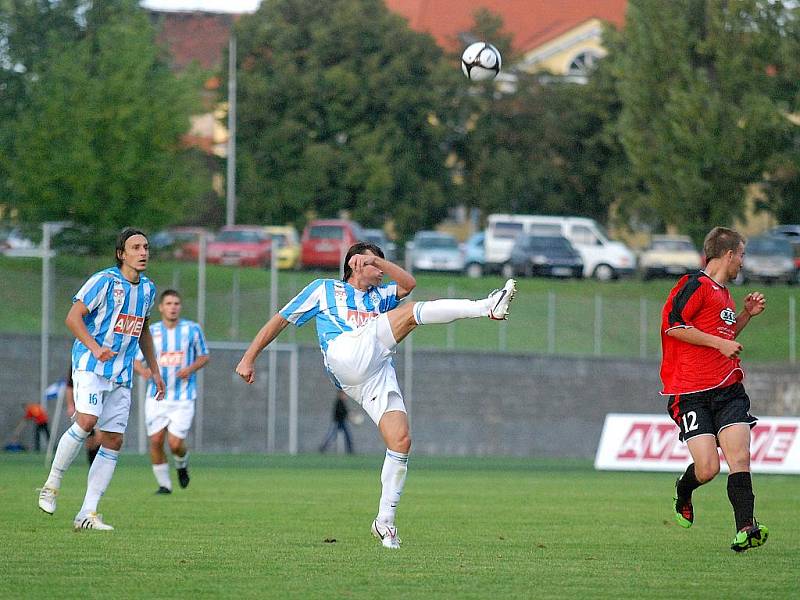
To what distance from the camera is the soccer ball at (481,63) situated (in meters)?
18.7

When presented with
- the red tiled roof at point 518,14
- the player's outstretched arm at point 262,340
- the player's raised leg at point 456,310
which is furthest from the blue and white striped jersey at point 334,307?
the red tiled roof at point 518,14

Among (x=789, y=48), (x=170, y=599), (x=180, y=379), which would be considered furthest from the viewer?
(x=789, y=48)

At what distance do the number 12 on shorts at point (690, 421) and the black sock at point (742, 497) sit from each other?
0.44m

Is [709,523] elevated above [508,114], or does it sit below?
below

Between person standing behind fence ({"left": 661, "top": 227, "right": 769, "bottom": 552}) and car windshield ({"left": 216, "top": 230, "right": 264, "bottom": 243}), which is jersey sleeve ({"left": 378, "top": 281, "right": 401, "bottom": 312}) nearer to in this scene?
person standing behind fence ({"left": 661, "top": 227, "right": 769, "bottom": 552})

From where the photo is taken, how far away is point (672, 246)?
48250 mm

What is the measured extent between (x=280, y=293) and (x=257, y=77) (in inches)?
1216

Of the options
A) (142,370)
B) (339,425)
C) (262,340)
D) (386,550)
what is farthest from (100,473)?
(339,425)

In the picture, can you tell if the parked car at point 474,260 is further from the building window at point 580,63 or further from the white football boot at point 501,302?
the white football boot at point 501,302

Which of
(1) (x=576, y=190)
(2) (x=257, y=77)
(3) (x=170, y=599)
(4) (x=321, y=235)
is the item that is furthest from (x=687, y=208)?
(3) (x=170, y=599)

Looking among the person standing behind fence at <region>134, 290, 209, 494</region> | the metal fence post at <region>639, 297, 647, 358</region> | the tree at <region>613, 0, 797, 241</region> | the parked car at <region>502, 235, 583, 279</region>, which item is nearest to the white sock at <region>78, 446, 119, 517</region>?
the person standing behind fence at <region>134, 290, 209, 494</region>

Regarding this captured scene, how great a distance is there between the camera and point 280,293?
115ft

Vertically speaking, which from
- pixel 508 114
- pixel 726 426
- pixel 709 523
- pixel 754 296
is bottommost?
pixel 709 523

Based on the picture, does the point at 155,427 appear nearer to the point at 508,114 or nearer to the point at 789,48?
the point at 789,48
